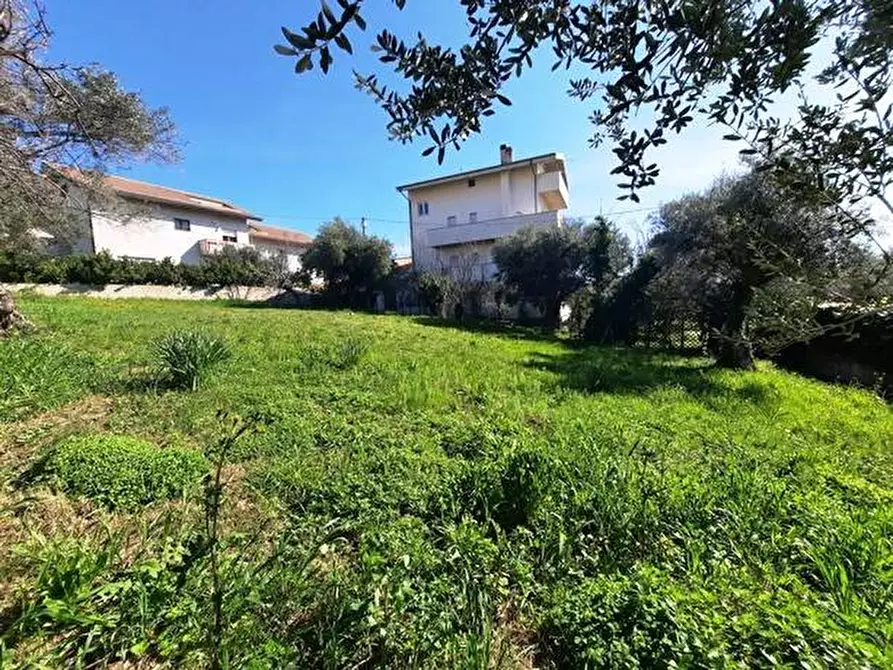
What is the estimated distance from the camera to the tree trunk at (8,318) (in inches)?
251

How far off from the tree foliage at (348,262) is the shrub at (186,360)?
582 inches

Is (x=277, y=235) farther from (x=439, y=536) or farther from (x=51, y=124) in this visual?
(x=439, y=536)

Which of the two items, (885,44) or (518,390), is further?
(518,390)

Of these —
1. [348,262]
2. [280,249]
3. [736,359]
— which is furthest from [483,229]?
[280,249]

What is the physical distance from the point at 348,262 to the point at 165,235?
12047 mm

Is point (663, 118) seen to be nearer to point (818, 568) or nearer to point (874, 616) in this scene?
point (874, 616)

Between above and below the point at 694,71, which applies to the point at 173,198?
above

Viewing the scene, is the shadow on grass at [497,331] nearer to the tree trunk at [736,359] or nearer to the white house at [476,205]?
the tree trunk at [736,359]

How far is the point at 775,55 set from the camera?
130 centimetres

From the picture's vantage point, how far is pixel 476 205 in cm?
2309

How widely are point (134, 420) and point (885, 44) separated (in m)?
4.67

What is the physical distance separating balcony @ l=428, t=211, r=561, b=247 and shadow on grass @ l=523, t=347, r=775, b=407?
11.4m

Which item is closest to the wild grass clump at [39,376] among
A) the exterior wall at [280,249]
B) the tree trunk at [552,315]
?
the tree trunk at [552,315]

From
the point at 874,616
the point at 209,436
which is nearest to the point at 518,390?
the point at 209,436
